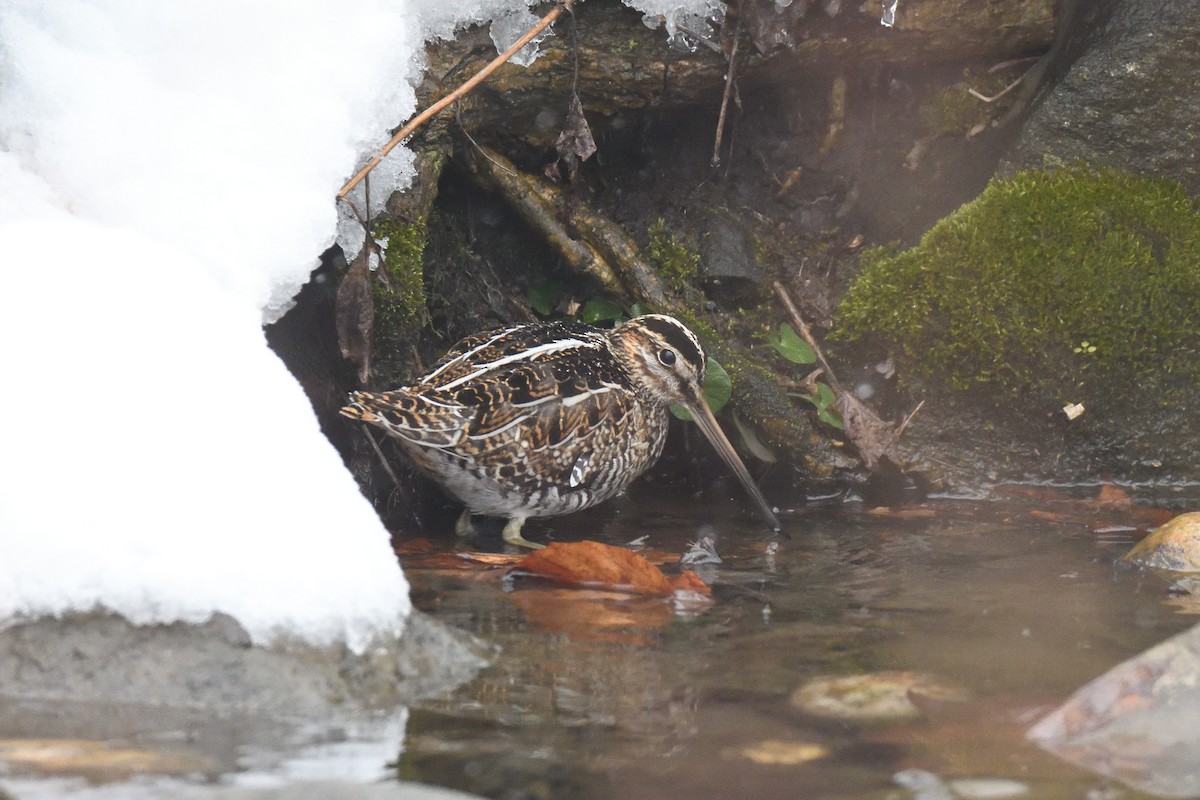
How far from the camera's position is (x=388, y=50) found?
4559mm

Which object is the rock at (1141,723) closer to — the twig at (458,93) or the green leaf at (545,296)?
the twig at (458,93)

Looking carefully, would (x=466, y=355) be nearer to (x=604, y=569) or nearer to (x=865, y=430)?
(x=604, y=569)

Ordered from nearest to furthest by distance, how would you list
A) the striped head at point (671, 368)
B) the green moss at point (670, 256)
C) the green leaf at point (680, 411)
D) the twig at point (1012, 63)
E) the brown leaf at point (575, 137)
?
the brown leaf at point (575, 137) → the striped head at point (671, 368) → the green leaf at point (680, 411) → the twig at point (1012, 63) → the green moss at point (670, 256)

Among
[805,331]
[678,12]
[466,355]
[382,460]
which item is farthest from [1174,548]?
[382,460]

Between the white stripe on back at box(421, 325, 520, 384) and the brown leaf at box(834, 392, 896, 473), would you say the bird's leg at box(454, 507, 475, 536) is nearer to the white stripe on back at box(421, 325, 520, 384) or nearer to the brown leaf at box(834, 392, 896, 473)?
the white stripe on back at box(421, 325, 520, 384)

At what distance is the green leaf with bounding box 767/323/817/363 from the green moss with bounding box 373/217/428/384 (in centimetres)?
156

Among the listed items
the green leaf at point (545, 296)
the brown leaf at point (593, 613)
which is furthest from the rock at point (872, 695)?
the green leaf at point (545, 296)

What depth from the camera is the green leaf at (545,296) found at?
5.56 metres

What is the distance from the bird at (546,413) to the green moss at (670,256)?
476 millimetres

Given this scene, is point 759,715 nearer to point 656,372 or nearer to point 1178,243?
point 656,372

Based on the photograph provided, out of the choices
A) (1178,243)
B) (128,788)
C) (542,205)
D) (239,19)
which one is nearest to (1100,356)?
(1178,243)

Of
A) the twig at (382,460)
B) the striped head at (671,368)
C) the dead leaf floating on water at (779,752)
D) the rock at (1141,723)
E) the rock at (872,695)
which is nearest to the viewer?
the rock at (1141,723)

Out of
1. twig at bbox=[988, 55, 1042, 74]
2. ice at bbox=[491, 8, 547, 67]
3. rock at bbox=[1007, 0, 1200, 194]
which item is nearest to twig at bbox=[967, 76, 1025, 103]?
twig at bbox=[988, 55, 1042, 74]

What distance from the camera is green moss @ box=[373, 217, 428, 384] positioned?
184 inches
